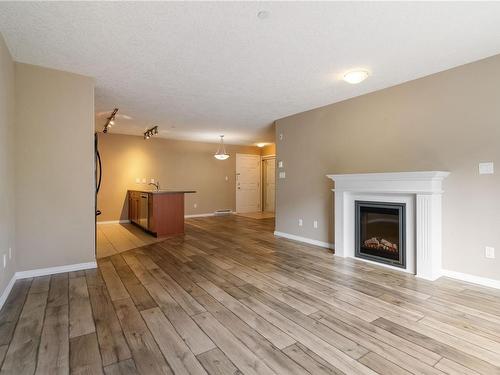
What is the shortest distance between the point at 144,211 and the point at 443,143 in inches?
224

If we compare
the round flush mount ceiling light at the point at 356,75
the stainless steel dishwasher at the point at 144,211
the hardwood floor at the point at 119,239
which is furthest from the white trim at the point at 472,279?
the stainless steel dishwasher at the point at 144,211

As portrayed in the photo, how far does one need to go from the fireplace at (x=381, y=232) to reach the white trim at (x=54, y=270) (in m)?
3.78

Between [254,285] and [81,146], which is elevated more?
[81,146]

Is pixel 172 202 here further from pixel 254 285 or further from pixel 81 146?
pixel 254 285

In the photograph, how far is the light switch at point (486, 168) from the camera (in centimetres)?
285

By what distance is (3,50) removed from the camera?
2500 millimetres

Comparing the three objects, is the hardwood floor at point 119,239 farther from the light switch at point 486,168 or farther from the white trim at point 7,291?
the light switch at point 486,168

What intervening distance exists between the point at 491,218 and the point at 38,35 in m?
5.00

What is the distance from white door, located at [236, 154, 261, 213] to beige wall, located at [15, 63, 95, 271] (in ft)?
20.6

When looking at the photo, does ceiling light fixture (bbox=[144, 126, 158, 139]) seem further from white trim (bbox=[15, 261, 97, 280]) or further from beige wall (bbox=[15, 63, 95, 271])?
white trim (bbox=[15, 261, 97, 280])

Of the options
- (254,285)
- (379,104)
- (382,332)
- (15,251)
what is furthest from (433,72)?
(15,251)

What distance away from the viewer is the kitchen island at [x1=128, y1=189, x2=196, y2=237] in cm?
542

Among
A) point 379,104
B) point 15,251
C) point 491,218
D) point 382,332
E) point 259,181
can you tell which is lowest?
point 382,332

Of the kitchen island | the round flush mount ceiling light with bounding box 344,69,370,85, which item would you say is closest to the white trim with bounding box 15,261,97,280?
the kitchen island
